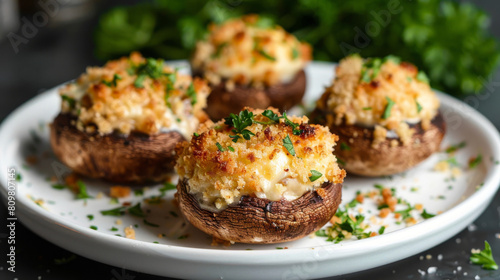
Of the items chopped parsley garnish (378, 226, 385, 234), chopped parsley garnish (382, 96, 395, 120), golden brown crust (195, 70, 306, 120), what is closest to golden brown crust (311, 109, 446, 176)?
chopped parsley garnish (382, 96, 395, 120)

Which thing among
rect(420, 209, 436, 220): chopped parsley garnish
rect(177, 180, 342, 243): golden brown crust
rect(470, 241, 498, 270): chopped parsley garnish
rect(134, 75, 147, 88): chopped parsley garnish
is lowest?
rect(470, 241, 498, 270): chopped parsley garnish

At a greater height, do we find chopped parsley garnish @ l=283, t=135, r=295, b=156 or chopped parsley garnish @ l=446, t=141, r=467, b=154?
chopped parsley garnish @ l=283, t=135, r=295, b=156

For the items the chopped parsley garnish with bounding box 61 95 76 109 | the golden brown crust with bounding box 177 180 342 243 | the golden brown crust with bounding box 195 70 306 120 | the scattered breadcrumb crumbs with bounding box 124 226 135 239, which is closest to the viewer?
the golden brown crust with bounding box 177 180 342 243

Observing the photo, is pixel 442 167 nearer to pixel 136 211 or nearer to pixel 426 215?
pixel 426 215

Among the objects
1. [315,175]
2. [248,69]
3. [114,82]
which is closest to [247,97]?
[248,69]

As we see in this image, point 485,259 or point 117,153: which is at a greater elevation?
point 117,153

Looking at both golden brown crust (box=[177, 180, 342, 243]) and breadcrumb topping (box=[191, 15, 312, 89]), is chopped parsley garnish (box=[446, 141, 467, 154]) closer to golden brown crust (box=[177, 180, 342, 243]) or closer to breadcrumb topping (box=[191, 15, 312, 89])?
breadcrumb topping (box=[191, 15, 312, 89])

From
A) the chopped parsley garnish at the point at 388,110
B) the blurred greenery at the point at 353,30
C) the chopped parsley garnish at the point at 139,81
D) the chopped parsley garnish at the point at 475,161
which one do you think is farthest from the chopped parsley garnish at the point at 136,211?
the blurred greenery at the point at 353,30
